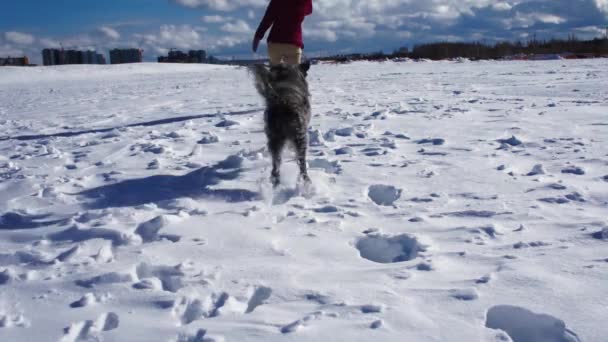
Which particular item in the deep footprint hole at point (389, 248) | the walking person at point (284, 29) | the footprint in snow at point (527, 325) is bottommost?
the footprint in snow at point (527, 325)

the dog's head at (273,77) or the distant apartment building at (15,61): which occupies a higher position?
the distant apartment building at (15,61)

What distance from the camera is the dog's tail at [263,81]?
3.70 metres

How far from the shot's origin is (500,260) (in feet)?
8.28

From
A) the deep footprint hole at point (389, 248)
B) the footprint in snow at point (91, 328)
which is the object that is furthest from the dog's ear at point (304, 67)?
the footprint in snow at point (91, 328)

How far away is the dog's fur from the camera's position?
12.2 ft

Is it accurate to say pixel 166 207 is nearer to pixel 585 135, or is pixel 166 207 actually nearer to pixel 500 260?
pixel 500 260

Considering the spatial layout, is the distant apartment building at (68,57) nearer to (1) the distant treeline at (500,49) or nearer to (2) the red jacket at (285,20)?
(1) the distant treeline at (500,49)

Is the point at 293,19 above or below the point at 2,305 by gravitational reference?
above

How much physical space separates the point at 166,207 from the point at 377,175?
1.95 metres

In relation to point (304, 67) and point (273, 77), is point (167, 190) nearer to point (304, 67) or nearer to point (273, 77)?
point (273, 77)

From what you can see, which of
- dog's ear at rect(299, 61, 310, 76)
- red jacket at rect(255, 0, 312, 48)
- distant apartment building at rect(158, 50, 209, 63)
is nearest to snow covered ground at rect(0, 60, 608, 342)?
dog's ear at rect(299, 61, 310, 76)

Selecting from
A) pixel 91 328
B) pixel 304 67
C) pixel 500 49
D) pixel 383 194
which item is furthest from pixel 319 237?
pixel 500 49

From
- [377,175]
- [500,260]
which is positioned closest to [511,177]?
[377,175]

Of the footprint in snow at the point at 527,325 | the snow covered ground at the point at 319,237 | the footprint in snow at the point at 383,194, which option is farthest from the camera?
the footprint in snow at the point at 383,194
